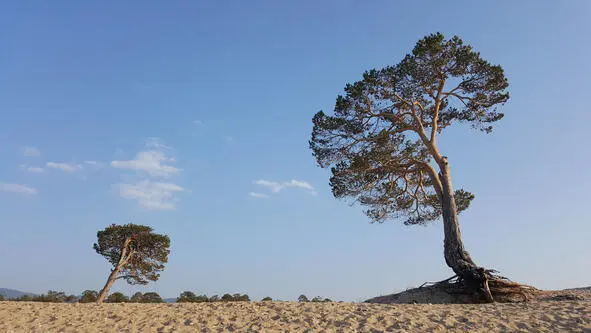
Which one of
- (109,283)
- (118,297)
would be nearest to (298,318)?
(109,283)

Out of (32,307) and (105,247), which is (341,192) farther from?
(105,247)

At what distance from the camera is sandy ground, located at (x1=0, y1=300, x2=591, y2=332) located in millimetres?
10367

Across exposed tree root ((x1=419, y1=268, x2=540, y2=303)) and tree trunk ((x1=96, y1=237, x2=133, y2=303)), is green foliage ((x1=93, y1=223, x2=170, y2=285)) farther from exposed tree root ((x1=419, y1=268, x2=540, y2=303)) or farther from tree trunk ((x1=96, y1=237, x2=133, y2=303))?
exposed tree root ((x1=419, y1=268, x2=540, y2=303))

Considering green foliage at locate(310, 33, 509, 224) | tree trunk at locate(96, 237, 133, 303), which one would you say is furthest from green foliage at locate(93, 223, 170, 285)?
green foliage at locate(310, 33, 509, 224)

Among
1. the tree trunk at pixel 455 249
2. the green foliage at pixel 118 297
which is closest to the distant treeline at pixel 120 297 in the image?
the green foliage at pixel 118 297

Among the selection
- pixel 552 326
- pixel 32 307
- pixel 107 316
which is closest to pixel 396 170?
pixel 552 326

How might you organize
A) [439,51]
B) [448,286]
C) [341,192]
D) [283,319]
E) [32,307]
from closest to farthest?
[283,319]
[32,307]
[448,286]
[439,51]
[341,192]

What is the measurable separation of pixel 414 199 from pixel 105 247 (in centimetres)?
2490

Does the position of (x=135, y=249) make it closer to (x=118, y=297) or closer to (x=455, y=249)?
(x=118, y=297)

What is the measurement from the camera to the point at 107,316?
12.2 metres

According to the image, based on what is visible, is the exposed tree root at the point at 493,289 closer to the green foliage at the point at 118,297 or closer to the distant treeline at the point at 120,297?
the distant treeline at the point at 120,297

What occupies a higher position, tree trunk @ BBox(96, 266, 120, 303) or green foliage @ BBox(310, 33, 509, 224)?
green foliage @ BBox(310, 33, 509, 224)

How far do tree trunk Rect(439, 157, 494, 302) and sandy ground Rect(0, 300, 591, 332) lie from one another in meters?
2.64

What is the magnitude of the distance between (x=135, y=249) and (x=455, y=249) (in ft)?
85.0
